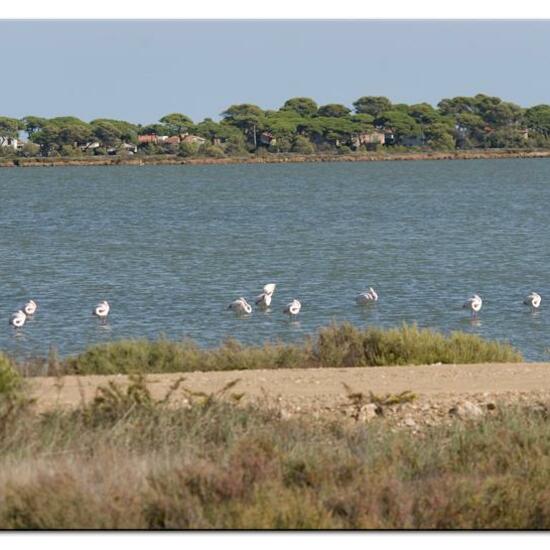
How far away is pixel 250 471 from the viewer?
7.69 m

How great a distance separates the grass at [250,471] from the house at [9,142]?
164 m

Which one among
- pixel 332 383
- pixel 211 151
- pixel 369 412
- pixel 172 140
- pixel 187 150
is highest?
pixel 369 412

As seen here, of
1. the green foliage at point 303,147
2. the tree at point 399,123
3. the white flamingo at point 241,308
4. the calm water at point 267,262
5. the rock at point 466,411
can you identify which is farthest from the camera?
the tree at point 399,123

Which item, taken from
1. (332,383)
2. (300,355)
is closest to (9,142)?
(300,355)

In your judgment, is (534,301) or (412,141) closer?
(534,301)

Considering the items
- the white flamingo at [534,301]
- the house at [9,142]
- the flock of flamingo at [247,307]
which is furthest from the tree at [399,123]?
the white flamingo at [534,301]

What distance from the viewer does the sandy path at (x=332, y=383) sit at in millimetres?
11289

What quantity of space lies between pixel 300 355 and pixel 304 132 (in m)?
154

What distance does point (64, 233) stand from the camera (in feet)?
155

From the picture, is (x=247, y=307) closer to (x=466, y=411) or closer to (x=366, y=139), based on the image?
(x=466, y=411)

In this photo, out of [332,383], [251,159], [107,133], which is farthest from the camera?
[107,133]

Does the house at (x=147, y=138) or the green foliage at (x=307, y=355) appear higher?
the green foliage at (x=307, y=355)

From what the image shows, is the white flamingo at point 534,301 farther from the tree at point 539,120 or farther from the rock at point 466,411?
the tree at point 539,120

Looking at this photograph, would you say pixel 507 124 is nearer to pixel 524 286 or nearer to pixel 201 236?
pixel 201 236
